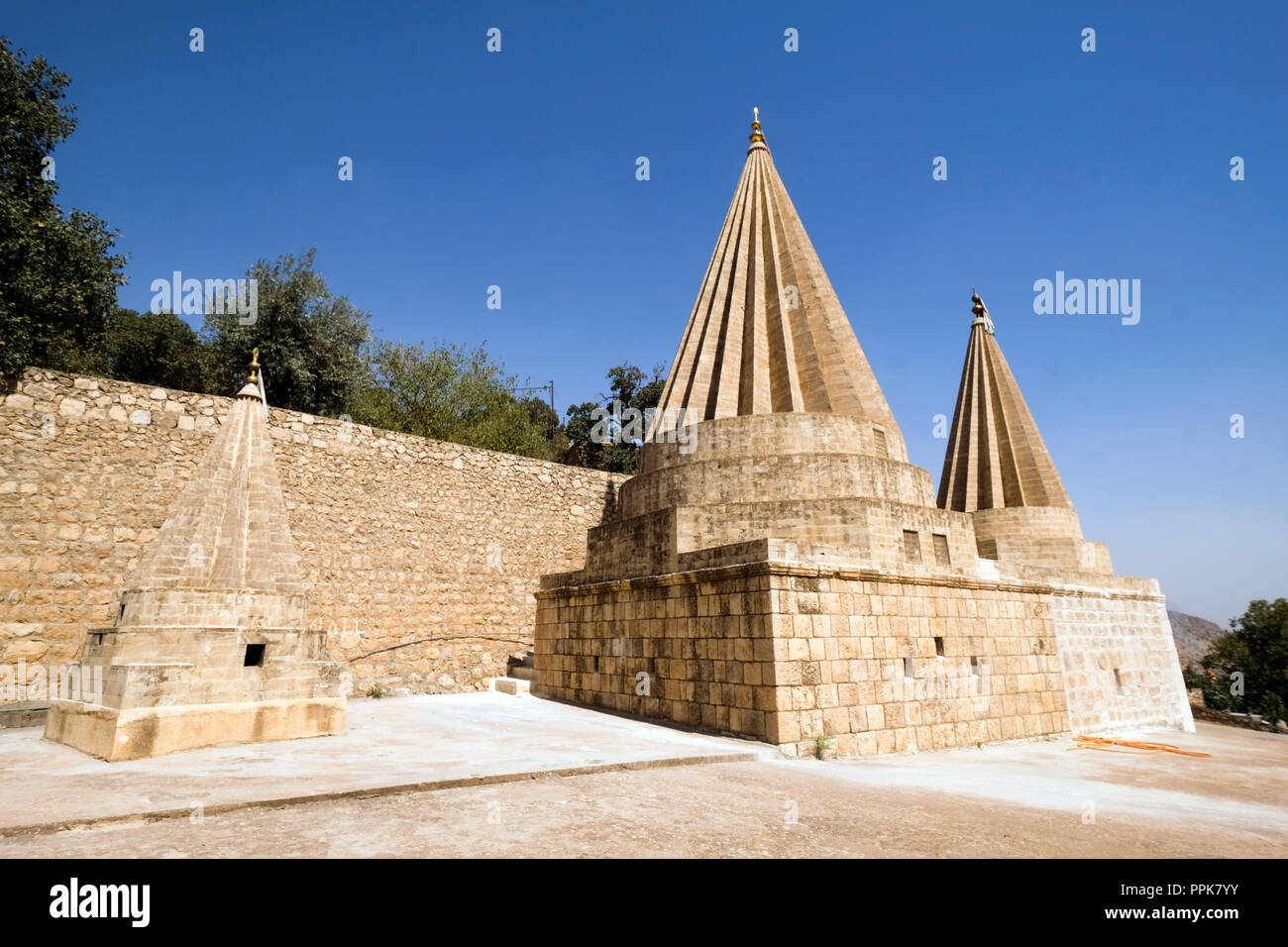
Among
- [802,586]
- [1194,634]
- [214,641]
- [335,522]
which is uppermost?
[335,522]

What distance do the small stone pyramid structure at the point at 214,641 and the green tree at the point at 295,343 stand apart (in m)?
10.1

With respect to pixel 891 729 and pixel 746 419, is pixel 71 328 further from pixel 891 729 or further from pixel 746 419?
pixel 891 729

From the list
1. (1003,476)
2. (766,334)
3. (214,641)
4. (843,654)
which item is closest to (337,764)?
(214,641)

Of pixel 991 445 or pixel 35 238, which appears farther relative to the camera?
pixel 991 445

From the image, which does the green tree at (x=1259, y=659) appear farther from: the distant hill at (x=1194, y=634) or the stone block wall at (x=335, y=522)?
the distant hill at (x=1194, y=634)

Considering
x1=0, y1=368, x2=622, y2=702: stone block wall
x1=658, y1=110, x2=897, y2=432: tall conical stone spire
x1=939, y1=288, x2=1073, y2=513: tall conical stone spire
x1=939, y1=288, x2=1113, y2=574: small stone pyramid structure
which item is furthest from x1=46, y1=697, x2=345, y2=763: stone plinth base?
x1=939, y1=288, x2=1073, y2=513: tall conical stone spire

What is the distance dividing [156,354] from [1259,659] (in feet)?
149

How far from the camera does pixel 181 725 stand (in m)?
6.22

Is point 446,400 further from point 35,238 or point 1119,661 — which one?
point 1119,661

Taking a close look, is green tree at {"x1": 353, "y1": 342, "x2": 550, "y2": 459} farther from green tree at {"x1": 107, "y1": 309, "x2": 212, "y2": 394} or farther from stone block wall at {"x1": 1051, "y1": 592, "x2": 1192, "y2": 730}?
stone block wall at {"x1": 1051, "y1": 592, "x2": 1192, "y2": 730}

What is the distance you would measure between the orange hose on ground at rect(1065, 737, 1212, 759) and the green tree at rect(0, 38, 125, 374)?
16.5 metres

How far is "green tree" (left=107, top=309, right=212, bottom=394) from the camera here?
20094 millimetres
